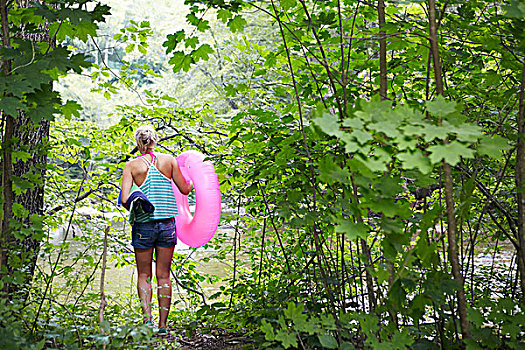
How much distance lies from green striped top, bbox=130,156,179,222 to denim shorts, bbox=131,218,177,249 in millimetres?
42

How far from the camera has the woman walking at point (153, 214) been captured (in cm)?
331

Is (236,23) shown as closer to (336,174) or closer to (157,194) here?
A: (336,174)

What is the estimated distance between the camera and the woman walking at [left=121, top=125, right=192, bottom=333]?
331 centimetres

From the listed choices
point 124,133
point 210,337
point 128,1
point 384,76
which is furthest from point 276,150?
point 128,1

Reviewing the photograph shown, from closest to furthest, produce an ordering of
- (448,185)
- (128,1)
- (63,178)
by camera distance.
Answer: (448,185), (63,178), (128,1)

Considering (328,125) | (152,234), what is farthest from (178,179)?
(328,125)

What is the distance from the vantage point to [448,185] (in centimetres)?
158

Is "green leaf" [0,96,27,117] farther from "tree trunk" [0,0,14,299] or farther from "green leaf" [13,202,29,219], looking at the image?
"green leaf" [13,202,29,219]

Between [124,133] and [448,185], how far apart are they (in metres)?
3.23

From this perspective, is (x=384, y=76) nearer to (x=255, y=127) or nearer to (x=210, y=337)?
(x=255, y=127)

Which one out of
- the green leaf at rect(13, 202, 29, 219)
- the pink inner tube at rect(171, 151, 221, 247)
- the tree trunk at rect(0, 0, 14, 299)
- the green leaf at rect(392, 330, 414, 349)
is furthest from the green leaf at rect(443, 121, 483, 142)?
the pink inner tube at rect(171, 151, 221, 247)

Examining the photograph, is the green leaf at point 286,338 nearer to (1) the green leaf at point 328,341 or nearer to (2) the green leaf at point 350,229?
(1) the green leaf at point 328,341

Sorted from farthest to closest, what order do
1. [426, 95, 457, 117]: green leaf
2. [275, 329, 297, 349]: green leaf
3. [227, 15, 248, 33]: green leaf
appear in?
1. [227, 15, 248, 33]: green leaf
2. [275, 329, 297, 349]: green leaf
3. [426, 95, 457, 117]: green leaf

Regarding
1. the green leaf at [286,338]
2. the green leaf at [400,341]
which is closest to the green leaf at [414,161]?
the green leaf at [400,341]
